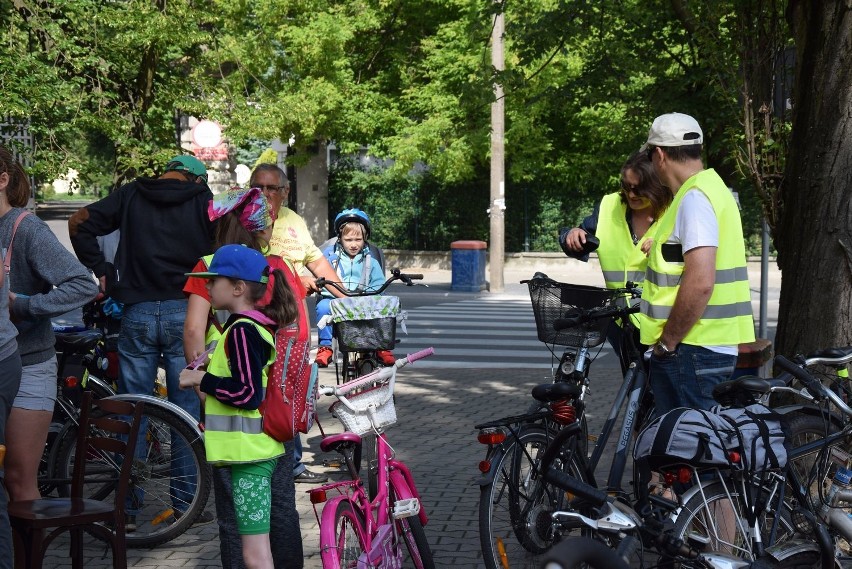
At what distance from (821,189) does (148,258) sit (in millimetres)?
3511

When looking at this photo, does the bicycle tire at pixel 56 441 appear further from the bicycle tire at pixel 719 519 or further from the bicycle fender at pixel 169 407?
the bicycle tire at pixel 719 519

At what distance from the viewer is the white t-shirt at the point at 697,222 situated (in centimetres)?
482

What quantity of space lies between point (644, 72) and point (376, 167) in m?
18.0

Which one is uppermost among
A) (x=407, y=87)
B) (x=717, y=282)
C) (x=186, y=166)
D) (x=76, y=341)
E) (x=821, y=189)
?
(x=407, y=87)

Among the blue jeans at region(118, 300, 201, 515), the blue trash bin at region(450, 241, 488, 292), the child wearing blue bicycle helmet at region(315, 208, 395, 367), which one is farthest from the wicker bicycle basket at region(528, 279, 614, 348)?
the blue trash bin at region(450, 241, 488, 292)

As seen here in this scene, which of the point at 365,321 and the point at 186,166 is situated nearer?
the point at 186,166

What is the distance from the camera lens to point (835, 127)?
6.03 metres

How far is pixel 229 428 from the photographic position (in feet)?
14.0

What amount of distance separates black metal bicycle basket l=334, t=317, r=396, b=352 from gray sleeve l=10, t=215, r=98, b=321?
2347mm

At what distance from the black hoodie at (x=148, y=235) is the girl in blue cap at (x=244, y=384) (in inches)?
76.8

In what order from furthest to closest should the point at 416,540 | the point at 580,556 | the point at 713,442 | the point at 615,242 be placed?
the point at 615,242, the point at 416,540, the point at 713,442, the point at 580,556

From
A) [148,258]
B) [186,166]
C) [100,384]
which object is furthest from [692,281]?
[100,384]

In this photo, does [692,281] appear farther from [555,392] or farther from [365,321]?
[365,321]

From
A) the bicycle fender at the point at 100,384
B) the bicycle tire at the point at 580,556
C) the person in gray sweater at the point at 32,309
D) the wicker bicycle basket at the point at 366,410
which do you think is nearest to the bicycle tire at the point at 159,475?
the bicycle fender at the point at 100,384
